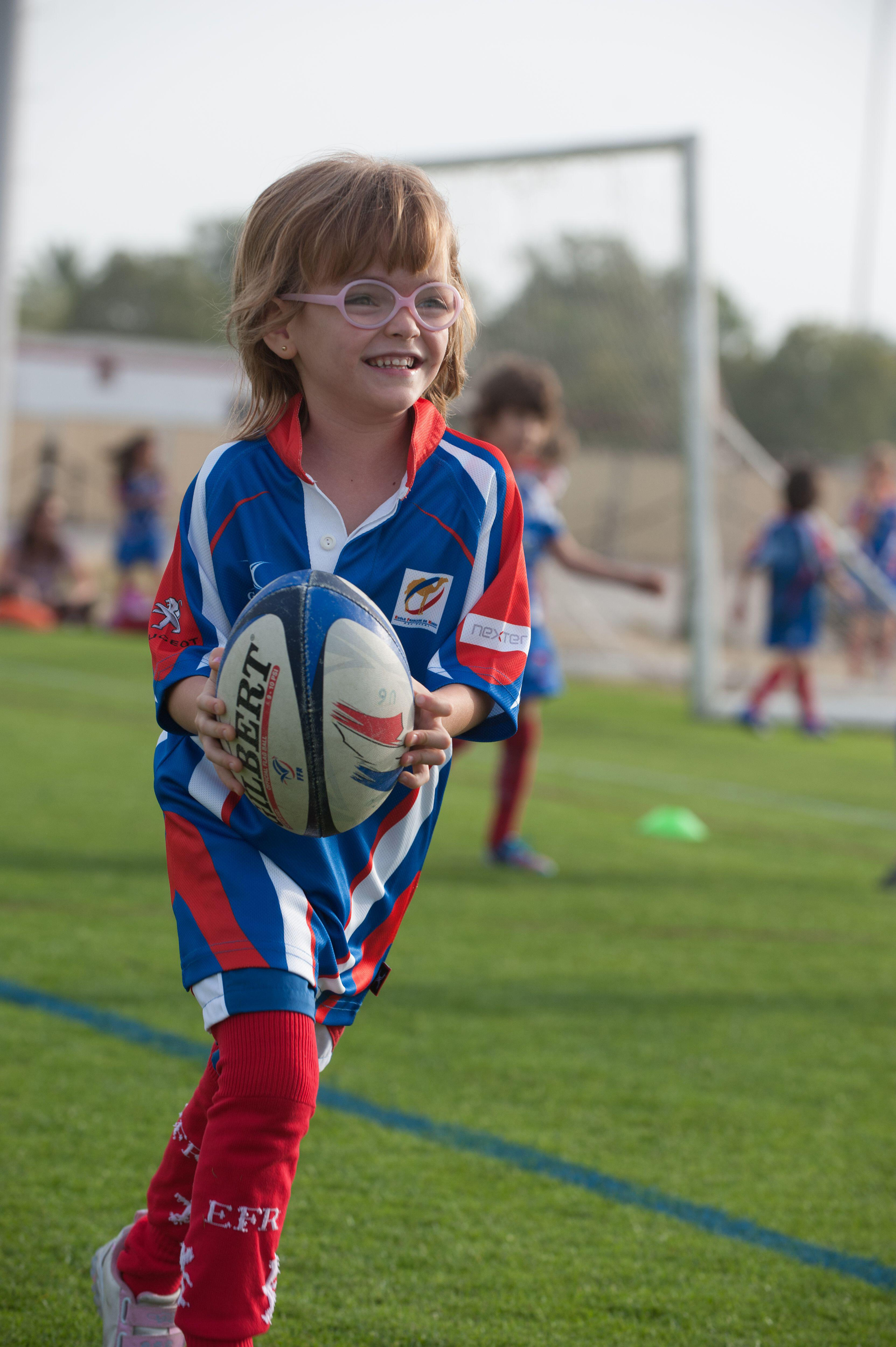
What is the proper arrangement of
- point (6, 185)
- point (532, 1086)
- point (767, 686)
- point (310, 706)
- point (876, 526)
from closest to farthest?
1. point (310, 706)
2. point (532, 1086)
3. point (767, 686)
4. point (876, 526)
5. point (6, 185)

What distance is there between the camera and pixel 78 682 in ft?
38.9

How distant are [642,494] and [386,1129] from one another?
12.9 meters

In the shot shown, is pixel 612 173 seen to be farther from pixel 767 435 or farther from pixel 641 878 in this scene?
pixel 767 435

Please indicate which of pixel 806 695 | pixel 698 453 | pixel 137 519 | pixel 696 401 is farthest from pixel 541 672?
pixel 137 519

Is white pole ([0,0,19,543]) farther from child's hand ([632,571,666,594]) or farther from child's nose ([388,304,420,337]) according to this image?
child's nose ([388,304,420,337])

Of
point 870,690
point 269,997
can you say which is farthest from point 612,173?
point 269,997

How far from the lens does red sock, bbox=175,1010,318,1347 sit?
1838 mm

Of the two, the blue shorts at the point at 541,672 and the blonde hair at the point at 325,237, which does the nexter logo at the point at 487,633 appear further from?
the blue shorts at the point at 541,672

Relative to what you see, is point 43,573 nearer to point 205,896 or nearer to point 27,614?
point 27,614

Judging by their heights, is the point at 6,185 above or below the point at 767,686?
above

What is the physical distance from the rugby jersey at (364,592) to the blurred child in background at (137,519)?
15055 millimetres

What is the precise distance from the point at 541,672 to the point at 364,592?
3970mm

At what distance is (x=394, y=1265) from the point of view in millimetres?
2617

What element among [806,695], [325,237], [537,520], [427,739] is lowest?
[806,695]
